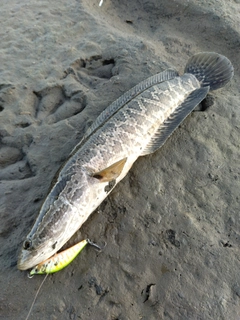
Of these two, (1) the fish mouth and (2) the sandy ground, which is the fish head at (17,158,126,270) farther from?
(2) the sandy ground

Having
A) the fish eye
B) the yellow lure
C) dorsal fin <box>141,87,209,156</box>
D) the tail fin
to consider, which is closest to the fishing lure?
the yellow lure

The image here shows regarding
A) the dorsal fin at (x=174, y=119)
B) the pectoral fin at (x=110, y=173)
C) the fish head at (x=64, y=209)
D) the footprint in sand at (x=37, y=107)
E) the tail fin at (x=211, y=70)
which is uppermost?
the tail fin at (x=211, y=70)

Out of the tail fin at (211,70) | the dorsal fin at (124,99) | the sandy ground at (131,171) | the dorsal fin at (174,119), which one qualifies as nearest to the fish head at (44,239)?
the sandy ground at (131,171)

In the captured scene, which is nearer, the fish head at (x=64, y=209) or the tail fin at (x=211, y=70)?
the fish head at (x=64, y=209)

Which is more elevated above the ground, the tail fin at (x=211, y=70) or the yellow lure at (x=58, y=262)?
the tail fin at (x=211, y=70)

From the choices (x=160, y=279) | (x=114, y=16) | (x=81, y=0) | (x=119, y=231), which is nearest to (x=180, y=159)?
(x=119, y=231)

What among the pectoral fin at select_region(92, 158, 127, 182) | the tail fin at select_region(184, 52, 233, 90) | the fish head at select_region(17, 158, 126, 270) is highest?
the tail fin at select_region(184, 52, 233, 90)

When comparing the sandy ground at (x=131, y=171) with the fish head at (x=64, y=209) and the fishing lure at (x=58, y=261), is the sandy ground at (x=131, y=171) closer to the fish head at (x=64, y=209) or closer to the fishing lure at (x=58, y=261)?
the fishing lure at (x=58, y=261)
